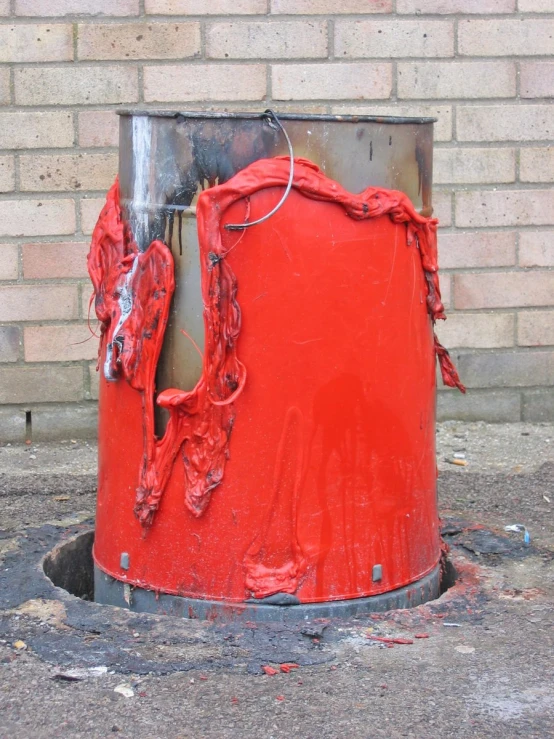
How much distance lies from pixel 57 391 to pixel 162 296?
250 centimetres

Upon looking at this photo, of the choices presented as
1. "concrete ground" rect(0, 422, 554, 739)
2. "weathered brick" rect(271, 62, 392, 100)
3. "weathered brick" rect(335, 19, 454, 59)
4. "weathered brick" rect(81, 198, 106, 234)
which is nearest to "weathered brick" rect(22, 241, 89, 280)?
"weathered brick" rect(81, 198, 106, 234)

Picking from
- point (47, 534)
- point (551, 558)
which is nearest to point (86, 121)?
point (47, 534)

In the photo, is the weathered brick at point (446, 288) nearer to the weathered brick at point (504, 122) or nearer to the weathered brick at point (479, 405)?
the weathered brick at point (479, 405)

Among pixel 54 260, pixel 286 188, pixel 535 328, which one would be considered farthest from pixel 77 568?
pixel 535 328

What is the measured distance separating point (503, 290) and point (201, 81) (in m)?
1.83

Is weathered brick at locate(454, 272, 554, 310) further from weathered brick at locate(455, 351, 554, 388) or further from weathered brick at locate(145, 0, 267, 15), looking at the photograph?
weathered brick at locate(145, 0, 267, 15)

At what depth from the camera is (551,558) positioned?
3523 millimetres

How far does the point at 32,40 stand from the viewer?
4980 mm

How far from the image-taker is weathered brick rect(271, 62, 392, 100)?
506cm

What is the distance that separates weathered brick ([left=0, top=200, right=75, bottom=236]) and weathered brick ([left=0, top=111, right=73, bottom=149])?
27 cm

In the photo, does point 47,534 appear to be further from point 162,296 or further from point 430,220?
point 430,220

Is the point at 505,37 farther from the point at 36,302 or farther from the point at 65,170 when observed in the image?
the point at 36,302

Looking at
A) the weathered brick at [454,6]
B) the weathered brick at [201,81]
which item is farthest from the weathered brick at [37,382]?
the weathered brick at [454,6]

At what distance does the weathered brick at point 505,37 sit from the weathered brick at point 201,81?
1.02 m
